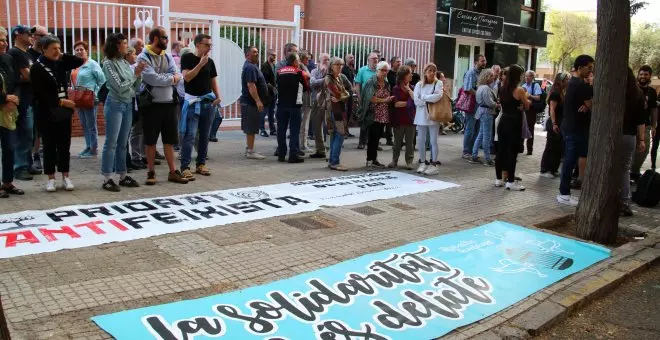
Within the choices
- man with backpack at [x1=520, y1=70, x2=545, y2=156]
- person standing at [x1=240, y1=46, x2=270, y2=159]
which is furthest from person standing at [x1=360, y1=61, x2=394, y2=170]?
man with backpack at [x1=520, y1=70, x2=545, y2=156]

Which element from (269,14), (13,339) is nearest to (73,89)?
(13,339)

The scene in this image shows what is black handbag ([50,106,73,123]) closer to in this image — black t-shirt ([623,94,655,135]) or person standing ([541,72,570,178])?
black t-shirt ([623,94,655,135])

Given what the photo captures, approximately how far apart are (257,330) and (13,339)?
4.72ft

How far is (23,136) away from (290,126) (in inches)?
159

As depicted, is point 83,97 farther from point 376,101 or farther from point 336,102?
point 376,101

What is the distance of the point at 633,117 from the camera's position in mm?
7227

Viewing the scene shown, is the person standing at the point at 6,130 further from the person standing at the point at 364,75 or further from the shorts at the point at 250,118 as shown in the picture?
the person standing at the point at 364,75

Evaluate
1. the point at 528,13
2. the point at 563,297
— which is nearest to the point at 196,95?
the point at 563,297

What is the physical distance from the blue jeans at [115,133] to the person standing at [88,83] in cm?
122

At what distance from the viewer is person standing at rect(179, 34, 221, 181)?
7.81 meters

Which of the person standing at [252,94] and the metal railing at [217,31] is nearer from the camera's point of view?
the person standing at [252,94]

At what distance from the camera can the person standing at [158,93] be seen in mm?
7289

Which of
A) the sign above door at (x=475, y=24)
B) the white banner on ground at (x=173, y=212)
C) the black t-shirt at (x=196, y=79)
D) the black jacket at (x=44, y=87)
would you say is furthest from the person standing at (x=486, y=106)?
the sign above door at (x=475, y=24)

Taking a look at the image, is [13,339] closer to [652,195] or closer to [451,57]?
[652,195]
